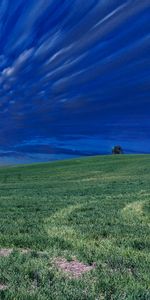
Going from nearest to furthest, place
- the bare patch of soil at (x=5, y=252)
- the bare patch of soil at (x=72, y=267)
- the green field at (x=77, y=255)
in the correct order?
the green field at (x=77, y=255) → the bare patch of soil at (x=72, y=267) → the bare patch of soil at (x=5, y=252)

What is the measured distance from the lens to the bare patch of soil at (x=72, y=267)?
7.58 metres

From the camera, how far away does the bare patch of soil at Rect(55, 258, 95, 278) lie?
7578 mm

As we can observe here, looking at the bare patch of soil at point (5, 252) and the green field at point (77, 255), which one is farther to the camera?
the bare patch of soil at point (5, 252)

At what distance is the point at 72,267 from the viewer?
26.1 feet

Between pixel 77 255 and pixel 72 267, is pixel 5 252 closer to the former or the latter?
pixel 77 255

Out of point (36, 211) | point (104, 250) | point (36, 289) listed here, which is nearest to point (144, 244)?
point (104, 250)

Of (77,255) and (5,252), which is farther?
(5,252)

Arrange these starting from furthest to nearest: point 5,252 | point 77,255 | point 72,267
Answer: point 5,252, point 77,255, point 72,267

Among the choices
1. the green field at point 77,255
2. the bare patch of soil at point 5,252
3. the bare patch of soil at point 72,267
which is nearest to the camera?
the green field at point 77,255

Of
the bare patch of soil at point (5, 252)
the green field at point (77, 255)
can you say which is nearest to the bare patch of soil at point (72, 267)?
the green field at point (77, 255)

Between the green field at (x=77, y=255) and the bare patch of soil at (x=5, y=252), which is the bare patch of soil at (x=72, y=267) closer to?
the green field at (x=77, y=255)

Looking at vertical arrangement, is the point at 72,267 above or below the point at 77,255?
below

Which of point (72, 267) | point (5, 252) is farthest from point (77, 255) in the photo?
point (5, 252)

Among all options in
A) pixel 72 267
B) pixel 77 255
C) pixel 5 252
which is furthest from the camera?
pixel 5 252
